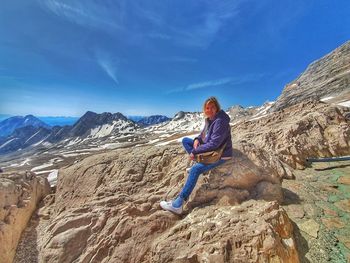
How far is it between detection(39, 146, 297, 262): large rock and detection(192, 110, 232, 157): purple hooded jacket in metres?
1.04

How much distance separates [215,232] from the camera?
219 inches

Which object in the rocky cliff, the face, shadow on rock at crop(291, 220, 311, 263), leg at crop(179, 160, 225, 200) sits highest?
the rocky cliff

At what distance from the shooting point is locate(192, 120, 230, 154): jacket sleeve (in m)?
6.67

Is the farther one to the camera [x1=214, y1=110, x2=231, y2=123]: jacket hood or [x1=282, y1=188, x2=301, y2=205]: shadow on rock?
[x1=282, y1=188, x2=301, y2=205]: shadow on rock

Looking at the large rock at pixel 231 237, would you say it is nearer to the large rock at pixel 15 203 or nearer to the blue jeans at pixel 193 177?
the blue jeans at pixel 193 177

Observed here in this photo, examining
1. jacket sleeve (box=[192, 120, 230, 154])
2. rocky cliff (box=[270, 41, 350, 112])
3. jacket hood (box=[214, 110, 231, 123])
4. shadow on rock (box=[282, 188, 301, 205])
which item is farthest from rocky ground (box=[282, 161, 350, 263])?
rocky cliff (box=[270, 41, 350, 112])

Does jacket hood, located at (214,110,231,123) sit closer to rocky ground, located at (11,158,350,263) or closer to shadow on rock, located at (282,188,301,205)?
rocky ground, located at (11,158,350,263)

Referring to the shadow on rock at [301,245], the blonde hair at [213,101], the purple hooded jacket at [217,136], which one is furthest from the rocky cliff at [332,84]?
the shadow on rock at [301,245]

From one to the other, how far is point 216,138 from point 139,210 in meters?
3.40

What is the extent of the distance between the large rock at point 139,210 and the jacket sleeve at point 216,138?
1187 mm

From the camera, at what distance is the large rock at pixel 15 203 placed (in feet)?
22.5

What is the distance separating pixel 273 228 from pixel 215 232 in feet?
4.58

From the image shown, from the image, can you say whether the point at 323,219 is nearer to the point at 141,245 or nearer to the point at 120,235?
the point at 141,245

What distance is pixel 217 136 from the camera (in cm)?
668
